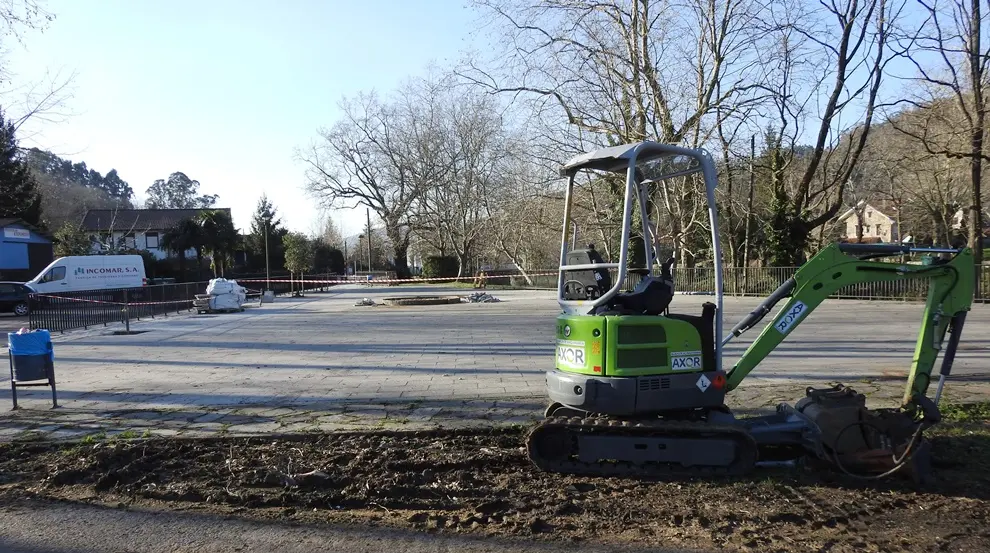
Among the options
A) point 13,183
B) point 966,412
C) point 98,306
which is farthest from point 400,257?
point 966,412

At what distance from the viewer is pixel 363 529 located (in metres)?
4.56

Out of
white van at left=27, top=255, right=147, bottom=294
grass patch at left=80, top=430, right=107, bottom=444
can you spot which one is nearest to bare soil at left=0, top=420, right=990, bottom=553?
grass patch at left=80, top=430, right=107, bottom=444

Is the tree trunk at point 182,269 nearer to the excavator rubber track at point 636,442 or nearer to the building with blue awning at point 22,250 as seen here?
the building with blue awning at point 22,250

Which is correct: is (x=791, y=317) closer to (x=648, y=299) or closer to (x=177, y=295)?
(x=648, y=299)

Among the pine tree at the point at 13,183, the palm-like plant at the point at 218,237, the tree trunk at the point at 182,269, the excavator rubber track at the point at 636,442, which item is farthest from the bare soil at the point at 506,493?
the tree trunk at the point at 182,269

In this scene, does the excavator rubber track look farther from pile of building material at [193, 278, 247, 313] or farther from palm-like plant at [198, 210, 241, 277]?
palm-like plant at [198, 210, 241, 277]

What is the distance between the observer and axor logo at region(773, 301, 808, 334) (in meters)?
5.62

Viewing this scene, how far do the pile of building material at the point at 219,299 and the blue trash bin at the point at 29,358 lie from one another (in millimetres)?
16689

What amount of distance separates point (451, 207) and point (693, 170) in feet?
153

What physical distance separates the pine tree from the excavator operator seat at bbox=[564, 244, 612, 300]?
53.3 ft

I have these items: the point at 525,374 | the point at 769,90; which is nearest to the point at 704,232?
the point at 769,90

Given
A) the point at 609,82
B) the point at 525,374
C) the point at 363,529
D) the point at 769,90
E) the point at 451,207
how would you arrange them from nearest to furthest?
the point at 363,529, the point at 525,374, the point at 769,90, the point at 609,82, the point at 451,207

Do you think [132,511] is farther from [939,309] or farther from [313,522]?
[939,309]

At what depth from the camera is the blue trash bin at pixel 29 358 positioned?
28.1 ft
